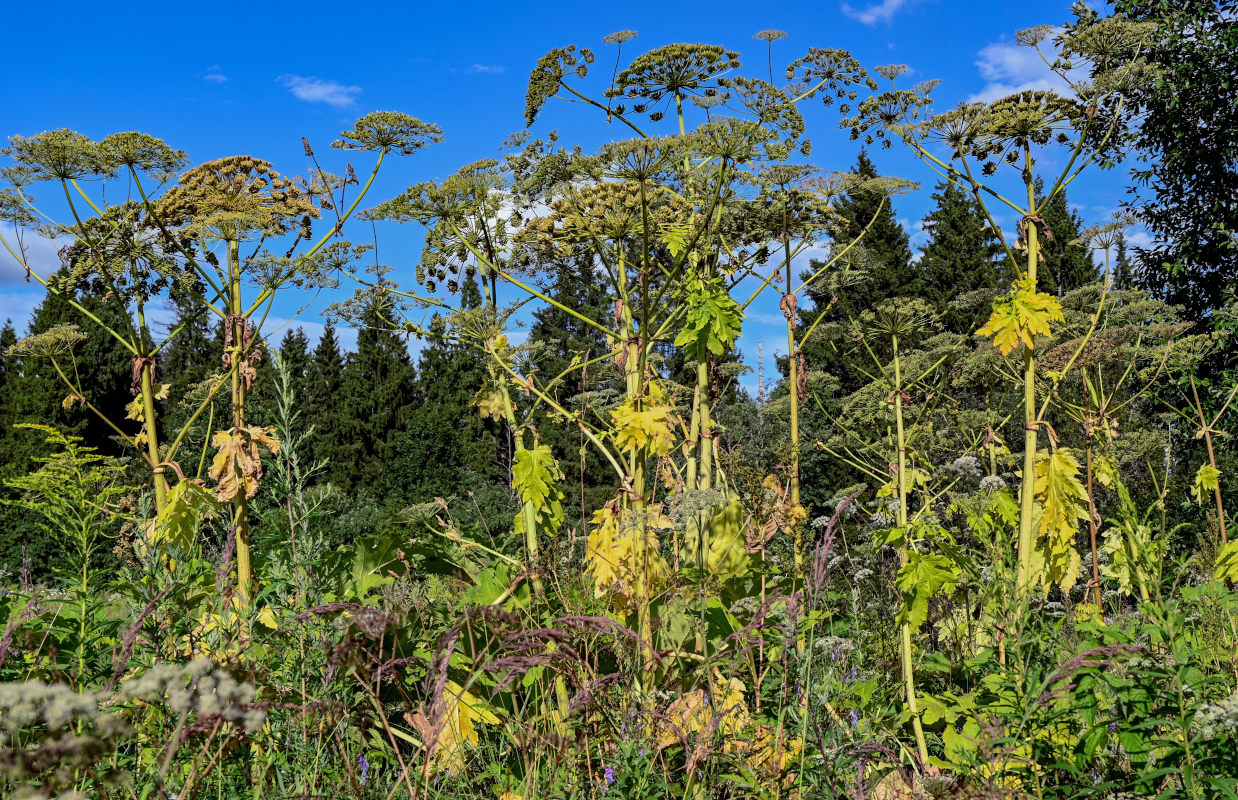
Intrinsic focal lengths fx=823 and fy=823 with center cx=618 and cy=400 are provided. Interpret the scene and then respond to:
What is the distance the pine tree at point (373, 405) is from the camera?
3159 centimetres

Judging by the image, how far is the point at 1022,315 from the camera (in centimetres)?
362

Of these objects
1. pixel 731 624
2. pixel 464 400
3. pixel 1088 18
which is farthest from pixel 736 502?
pixel 464 400

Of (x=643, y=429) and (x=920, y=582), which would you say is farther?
(x=643, y=429)

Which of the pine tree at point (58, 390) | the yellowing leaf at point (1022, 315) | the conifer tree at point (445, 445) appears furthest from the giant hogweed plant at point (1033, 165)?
the pine tree at point (58, 390)

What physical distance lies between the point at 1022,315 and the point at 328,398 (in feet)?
110

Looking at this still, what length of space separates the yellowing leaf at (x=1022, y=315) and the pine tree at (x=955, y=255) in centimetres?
2831

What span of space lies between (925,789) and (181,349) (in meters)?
35.5

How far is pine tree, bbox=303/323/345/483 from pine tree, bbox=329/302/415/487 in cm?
27

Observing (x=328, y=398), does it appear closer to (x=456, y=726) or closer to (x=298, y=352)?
(x=298, y=352)

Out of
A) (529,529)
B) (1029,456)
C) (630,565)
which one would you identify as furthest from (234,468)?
(1029,456)

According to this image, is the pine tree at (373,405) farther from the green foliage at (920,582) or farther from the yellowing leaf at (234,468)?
the green foliage at (920,582)

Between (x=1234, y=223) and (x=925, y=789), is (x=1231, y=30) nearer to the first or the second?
(x=1234, y=223)

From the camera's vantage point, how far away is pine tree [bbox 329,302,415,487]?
104 feet

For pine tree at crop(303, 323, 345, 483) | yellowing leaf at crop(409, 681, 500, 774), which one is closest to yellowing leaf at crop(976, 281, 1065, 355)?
yellowing leaf at crop(409, 681, 500, 774)
